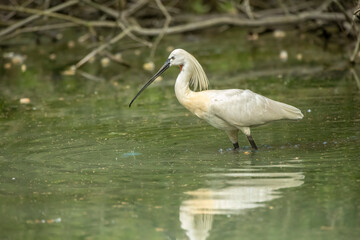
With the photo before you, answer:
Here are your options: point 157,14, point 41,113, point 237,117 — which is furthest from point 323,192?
point 157,14

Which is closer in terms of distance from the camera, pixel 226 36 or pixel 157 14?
pixel 157 14

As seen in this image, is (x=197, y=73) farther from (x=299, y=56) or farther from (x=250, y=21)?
(x=299, y=56)

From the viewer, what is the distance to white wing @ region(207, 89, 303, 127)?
8109 mm

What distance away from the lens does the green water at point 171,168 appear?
5.45m

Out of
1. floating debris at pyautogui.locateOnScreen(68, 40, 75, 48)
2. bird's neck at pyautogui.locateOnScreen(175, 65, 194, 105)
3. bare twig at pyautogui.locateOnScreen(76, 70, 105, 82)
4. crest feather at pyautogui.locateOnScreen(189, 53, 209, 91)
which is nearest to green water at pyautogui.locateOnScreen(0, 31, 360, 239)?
bird's neck at pyautogui.locateOnScreen(175, 65, 194, 105)

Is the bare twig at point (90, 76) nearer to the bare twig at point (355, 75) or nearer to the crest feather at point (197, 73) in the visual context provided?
the bare twig at point (355, 75)

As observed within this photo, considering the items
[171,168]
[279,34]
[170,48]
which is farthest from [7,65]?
[171,168]

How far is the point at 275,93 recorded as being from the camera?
38.0 feet

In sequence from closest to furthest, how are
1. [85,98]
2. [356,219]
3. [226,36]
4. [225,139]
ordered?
[356,219] < [225,139] < [85,98] < [226,36]

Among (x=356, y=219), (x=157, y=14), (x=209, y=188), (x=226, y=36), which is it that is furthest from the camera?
(x=226, y=36)

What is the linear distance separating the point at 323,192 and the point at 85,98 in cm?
688

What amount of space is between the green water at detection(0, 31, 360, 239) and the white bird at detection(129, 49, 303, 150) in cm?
27

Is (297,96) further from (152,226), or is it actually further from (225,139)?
(152,226)

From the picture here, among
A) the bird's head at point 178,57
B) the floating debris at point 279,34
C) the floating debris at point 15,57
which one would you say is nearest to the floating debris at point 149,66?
the floating debris at point 15,57
